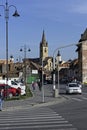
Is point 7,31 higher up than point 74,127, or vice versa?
point 7,31

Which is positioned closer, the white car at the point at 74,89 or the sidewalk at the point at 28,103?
the sidewalk at the point at 28,103

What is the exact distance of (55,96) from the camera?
49531mm

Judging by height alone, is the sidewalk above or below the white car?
below

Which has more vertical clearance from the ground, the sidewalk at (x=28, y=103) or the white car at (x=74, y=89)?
the white car at (x=74, y=89)

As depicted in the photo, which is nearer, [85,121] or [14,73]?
[85,121]

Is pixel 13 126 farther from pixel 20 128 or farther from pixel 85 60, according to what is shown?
pixel 85 60

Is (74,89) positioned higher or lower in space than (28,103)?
higher

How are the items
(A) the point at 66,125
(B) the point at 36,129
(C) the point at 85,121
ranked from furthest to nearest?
(C) the point at 85,121, (A) the point at 66,125, (B) the point at 36,129

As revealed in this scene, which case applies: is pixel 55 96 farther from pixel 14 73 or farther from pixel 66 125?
pixel 14 73

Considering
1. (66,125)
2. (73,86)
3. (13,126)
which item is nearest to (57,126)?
(66,125)

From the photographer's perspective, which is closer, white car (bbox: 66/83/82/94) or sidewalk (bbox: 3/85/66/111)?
sidewalk (bbox: 3/85/66/111)

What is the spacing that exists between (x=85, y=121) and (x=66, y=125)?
6.26ft

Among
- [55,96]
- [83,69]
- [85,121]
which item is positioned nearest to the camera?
[85,121]

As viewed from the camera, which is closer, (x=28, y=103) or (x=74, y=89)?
(x=28, y=103)
